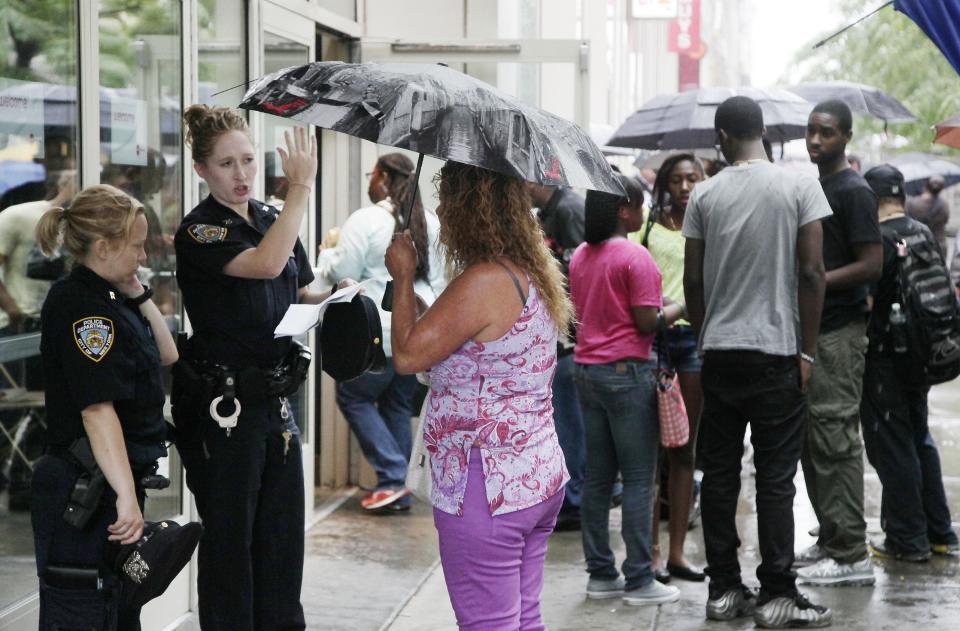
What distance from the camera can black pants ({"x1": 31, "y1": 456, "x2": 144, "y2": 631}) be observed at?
3.53 metres

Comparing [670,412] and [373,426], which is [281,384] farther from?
[373,426]

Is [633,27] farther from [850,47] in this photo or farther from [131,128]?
[131,128]

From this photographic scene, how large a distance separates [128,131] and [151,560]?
80.1 inches

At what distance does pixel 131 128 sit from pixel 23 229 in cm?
80

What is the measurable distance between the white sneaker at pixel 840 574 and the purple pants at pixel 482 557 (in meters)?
2.95

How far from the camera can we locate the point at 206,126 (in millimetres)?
4121

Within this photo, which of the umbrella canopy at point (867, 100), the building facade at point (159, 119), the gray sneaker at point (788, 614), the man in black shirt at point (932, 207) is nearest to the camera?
the building facade at point (159, 119)

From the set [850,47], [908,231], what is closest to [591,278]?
[908,231]

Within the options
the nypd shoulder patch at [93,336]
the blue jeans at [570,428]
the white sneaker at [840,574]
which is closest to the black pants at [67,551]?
the nypd shoulder patch at [93,336]

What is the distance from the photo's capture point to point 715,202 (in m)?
5.42

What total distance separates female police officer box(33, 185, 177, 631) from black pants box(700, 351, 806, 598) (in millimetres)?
2580

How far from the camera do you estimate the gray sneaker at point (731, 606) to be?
18.4ft

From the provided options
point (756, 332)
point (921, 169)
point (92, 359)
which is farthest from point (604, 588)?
point (921, 169)

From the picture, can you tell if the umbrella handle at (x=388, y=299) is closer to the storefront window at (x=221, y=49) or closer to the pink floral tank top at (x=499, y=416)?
the pink floral tank top at (x=499, y=416)
